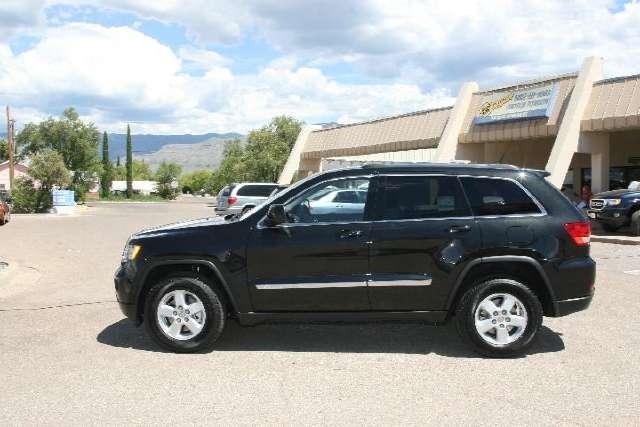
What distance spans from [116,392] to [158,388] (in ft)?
1.02

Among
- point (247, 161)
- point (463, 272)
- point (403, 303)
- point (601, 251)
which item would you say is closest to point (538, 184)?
point (463, 272)

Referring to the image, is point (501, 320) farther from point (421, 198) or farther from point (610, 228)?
point (610, 228)

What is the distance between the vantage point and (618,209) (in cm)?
1816

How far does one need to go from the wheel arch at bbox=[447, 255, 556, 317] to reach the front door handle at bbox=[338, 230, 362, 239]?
0.99 metres

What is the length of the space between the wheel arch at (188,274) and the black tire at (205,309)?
0.19ft

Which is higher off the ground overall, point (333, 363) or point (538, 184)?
point (538, 184)

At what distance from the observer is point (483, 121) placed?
29.8 metres

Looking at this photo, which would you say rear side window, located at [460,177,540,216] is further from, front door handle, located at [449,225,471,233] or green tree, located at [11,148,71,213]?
green tree, located at [11,148,71,213]

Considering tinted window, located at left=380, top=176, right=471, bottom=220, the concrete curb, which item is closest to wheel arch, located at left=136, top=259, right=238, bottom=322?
tinted window, located at left=380, top=176, right=471, bottom=220

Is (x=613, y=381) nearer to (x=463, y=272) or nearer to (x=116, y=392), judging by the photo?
(x=463, y=272)

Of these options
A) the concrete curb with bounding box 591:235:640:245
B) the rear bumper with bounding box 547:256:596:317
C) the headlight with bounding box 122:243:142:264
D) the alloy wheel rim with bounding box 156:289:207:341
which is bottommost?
the alloy wheel rim with bounding box 156:289:207:341

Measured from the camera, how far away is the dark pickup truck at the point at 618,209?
708 inches

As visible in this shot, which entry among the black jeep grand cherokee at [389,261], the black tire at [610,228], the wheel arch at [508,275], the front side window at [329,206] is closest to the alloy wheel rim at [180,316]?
the black jeep grand cherokee at [389,261]

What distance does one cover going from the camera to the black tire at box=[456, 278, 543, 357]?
19.6ft
